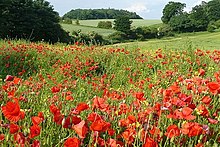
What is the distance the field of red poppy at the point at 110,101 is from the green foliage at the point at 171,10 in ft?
209

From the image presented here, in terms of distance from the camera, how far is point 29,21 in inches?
1074

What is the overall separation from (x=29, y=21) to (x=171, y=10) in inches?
1974

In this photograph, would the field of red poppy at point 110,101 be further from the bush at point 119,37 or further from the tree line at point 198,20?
the tree line at point 198,20

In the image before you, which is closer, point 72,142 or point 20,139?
point 72,142

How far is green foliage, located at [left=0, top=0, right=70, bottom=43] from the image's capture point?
88.2 feet

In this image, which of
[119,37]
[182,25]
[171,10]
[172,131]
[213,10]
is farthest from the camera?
[171,10]

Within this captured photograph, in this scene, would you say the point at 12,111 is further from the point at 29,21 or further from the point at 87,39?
the point at 29,21

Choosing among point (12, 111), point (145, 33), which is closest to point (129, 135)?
point (12, 111)

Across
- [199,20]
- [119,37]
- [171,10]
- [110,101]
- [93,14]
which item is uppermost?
[171,10]

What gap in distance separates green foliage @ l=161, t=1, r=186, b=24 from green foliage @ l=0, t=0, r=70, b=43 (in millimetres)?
43730

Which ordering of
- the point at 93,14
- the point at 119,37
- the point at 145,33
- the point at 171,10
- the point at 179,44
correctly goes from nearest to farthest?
the point at 179,44
the point at 119,37
the point at 145,33
the point at 171,10
the point at 93,14

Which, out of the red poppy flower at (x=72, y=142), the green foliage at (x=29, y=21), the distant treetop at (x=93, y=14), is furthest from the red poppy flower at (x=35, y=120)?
the distant treetop at (x=93, y=14)

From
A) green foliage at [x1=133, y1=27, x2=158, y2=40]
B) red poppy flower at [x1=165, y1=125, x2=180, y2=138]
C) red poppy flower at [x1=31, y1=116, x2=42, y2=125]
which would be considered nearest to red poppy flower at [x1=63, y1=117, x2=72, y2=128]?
red poppy flower at [x1=31, y1=116, x2=42, y2=125]

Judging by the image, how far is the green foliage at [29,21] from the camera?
88.2ft
